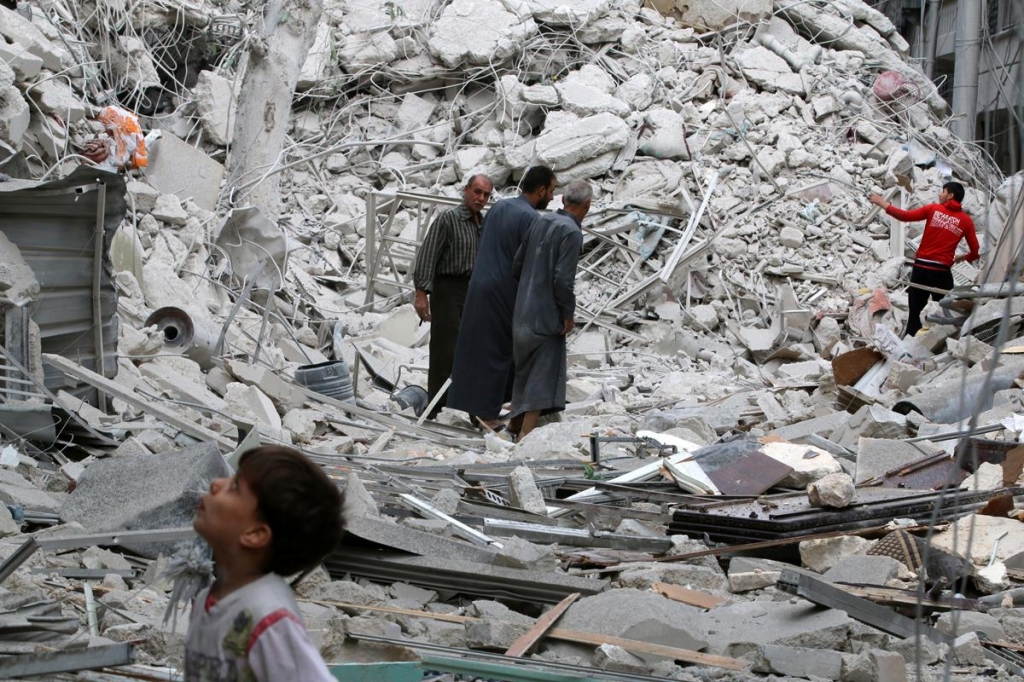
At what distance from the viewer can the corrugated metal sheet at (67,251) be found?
6230mm

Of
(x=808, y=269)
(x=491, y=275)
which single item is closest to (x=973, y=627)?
(x=491, y=275)

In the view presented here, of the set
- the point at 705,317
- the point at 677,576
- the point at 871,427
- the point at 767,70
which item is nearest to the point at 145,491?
the point at 677,576

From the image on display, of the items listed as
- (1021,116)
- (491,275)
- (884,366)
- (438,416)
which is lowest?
(438,416)

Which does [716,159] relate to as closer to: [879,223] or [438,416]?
[879,223]

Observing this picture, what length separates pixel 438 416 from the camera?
8977 millimetres

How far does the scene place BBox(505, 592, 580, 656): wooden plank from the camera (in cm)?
369

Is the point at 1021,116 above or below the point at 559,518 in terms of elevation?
above

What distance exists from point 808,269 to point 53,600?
12.1 m

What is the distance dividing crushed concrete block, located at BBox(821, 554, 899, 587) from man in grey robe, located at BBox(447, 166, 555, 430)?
12.8ft

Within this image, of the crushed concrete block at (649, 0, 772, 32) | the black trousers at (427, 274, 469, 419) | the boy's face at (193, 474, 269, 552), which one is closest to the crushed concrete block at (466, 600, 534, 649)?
the boy's face at (193, 474, 269, 552)

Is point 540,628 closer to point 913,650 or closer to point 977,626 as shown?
point 913,650

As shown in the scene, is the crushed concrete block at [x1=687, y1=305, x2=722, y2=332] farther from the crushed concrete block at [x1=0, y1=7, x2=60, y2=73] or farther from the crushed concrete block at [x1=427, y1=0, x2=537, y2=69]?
the crushed concrete block at [x1=0, y1=7, x2=60, y2=73]

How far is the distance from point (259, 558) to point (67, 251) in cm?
513

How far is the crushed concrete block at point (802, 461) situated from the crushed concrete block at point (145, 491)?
113 inches
